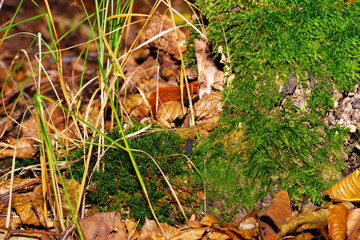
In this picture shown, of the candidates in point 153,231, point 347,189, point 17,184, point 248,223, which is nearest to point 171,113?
point 153,231

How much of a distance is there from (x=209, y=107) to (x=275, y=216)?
1.08 m

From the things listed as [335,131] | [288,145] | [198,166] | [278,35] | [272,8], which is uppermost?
[272,8]

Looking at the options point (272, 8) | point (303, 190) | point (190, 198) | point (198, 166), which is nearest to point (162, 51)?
point (272, 8)

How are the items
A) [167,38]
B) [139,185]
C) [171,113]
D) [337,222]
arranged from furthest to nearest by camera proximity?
[167,38]
[171,113]
[139,185]
[337,222]

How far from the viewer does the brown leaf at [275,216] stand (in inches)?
57.4

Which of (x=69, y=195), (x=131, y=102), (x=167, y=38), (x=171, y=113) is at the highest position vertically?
(x=167, y=38)

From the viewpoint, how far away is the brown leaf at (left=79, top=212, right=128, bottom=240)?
1672mm

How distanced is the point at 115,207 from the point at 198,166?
64 cm

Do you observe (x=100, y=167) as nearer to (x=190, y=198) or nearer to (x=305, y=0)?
(x=190, y=198)

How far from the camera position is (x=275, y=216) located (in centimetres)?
154

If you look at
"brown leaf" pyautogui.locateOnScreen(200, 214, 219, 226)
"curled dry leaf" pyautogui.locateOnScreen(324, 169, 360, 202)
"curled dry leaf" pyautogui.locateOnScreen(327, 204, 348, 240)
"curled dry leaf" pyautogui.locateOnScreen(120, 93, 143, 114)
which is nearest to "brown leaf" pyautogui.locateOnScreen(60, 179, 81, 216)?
"brown leaf" pyautogui.locateOnScreen(200, 214, 219, 226)

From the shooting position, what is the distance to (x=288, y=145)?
186 cm

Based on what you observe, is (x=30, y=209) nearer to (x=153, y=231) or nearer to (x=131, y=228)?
(x=131, y=228)

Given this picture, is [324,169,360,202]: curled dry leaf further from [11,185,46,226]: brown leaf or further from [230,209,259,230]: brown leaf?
[11,185,46,226]: brown leaf
